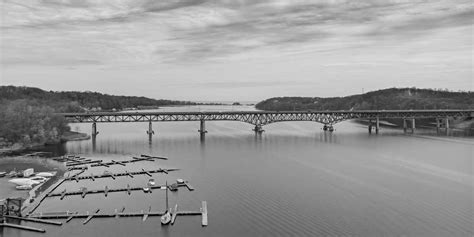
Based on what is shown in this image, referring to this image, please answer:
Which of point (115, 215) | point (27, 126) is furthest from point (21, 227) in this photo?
point (27, 126)

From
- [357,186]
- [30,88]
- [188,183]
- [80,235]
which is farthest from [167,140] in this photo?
[30,88]

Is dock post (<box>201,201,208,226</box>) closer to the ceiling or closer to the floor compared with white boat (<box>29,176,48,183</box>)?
closer to the floor

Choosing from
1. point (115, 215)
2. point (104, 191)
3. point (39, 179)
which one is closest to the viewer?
point (115, 215)

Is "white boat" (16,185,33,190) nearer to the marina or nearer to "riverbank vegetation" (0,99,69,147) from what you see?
the marina

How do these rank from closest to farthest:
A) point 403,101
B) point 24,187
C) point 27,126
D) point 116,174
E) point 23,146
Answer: point 24,187
point 116,174
point 23,146
point 27,126
point 403,101

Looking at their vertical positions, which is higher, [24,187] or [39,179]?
[39,179]

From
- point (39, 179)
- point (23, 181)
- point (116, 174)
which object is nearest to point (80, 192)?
point (23, 181)

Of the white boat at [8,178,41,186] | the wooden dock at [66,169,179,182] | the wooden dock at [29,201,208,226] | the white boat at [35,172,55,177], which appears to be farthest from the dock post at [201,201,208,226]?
the white boat at [35,172,55,177]

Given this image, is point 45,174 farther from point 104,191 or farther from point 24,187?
point 104,191

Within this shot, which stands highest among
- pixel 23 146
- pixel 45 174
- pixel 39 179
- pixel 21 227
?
pixel 23 146

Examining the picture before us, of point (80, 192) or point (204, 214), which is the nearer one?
point (204, 214)
